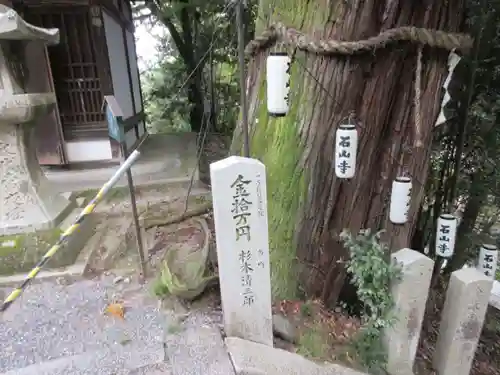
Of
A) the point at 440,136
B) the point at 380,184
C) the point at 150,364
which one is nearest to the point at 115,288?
the point at 150,364

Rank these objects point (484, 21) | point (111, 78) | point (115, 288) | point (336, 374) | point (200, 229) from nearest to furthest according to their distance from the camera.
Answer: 1. point (336, 374)
2. point (484, 21)
3. point (115, 288)
4. point (200, 229)
5. point (111, 78)

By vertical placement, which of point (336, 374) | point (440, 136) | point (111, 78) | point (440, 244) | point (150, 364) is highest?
point (111, 78)

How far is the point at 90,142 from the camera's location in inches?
251

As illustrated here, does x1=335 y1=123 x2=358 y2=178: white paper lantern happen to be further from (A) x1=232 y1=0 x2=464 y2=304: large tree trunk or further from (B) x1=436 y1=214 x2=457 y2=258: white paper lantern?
(B) x1=436 y1=214 x2=457 y2=258: white paper lantern

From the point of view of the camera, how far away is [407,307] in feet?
8.27

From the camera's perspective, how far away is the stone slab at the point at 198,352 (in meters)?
2.11

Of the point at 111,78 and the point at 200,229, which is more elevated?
the point at 111,78

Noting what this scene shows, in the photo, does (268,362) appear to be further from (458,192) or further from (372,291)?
(458,192)

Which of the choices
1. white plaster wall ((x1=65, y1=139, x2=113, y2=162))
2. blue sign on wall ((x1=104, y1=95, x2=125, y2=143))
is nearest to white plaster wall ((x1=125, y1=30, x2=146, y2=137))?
white plaster wall ((x1=65, y1=139, x2=113, y2=162))

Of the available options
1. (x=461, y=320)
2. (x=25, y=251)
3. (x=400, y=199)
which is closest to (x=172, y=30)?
(x=25, y=251)

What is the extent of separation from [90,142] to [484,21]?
5869 mm

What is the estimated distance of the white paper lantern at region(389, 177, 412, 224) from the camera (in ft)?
8.52

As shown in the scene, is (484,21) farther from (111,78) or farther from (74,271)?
(111,78)

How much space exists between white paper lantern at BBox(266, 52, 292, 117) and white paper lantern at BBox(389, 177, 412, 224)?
993 millimetres
